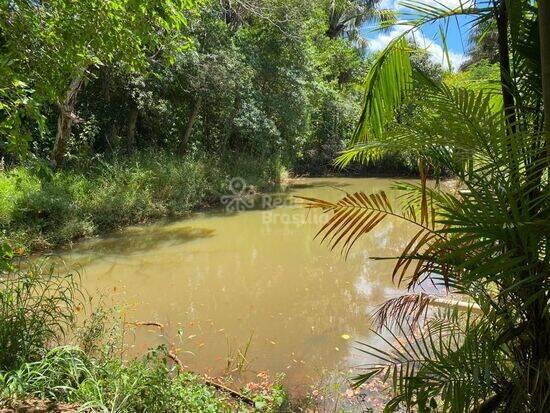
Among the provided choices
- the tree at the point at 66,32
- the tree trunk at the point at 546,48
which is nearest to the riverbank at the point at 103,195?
the tree at the point at 66,32

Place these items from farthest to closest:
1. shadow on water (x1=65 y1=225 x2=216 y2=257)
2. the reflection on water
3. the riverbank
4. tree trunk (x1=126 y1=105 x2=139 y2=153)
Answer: tree trunk (x1=126 y1=105 x2=139 y2=153)
shadow on water (x1=65 y1=225 x2=216 y2=257)
the riverbank
the reflection on water

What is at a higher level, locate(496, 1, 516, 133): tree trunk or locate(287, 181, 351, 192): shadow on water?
locate(496, 1, 516, 133): tree trunk

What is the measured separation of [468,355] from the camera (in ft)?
5.85

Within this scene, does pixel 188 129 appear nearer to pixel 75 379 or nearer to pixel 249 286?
pixel 249 286

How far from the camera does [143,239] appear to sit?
847cm

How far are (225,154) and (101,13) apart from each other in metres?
11.6

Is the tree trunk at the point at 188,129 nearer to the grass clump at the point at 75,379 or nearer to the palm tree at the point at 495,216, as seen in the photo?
the grass clump at the point at 75,379

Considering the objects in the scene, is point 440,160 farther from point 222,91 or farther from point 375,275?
point 222,91

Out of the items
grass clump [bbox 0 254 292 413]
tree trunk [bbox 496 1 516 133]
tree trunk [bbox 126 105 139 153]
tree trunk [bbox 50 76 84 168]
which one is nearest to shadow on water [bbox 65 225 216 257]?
tree trunk [bbox 50 76 84 168]

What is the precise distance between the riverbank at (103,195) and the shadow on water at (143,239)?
0.37 m

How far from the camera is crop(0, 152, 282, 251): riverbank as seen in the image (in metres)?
7.21

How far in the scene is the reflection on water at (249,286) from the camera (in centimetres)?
411

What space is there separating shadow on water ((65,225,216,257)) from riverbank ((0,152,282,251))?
37cm

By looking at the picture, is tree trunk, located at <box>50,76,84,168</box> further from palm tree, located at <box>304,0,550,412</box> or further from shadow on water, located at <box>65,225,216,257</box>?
palm tree, located at <box>304,0,550,412</box>
